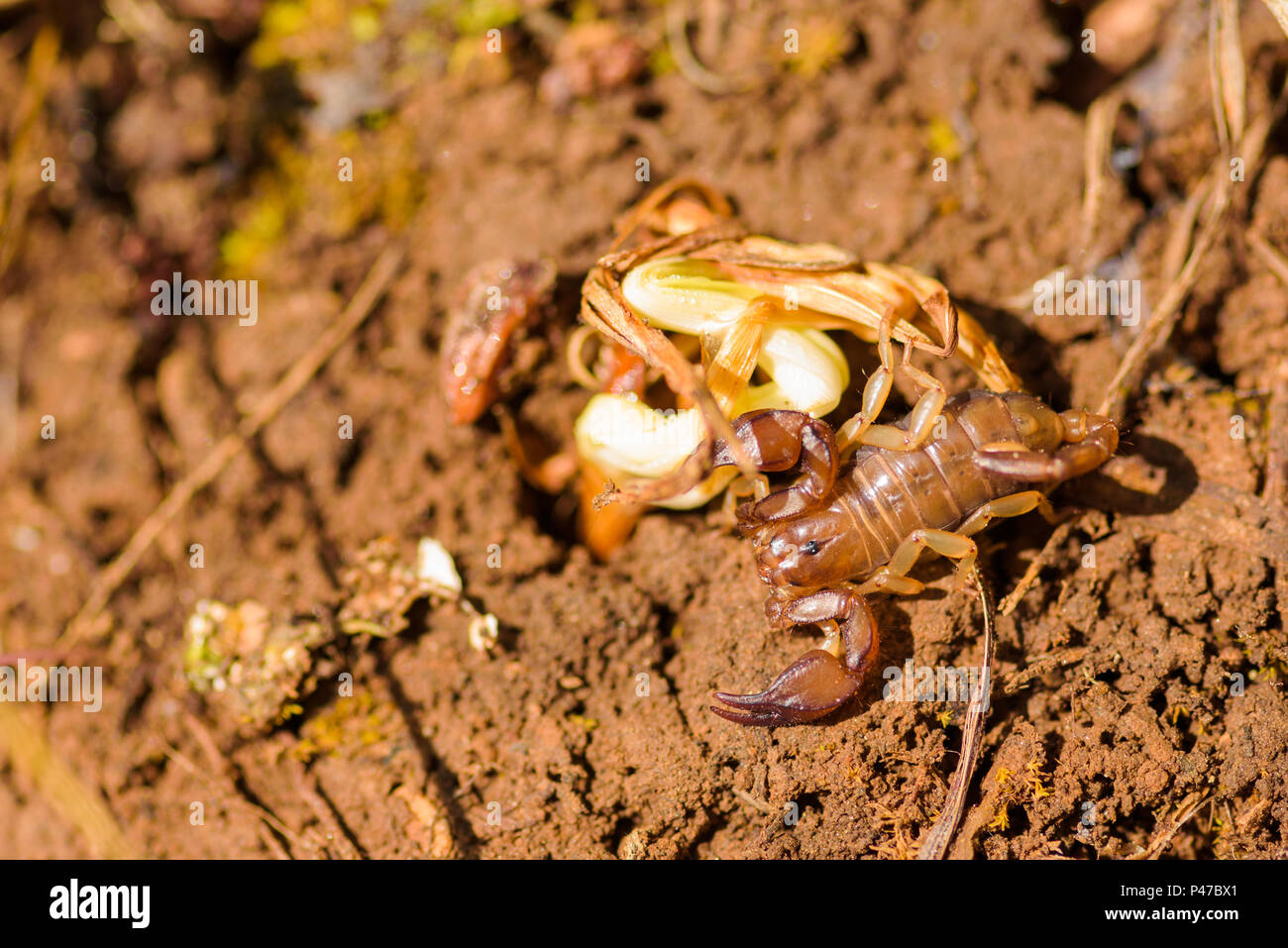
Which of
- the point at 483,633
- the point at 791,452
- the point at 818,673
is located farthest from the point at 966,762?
the point at 483,633

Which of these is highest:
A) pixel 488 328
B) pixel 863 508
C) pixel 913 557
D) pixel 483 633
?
pixel 488 328

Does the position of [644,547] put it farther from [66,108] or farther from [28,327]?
[66,108]

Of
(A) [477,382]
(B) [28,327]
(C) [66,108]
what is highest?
(C) [66,108]

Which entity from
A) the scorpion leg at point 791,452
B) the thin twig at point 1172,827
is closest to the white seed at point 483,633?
the scorpion leg at point 791,452

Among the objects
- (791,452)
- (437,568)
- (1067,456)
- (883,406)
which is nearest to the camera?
(1067,456)

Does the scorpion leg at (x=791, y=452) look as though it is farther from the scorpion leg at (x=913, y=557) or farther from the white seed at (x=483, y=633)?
the white seed at (x=483, y=633)

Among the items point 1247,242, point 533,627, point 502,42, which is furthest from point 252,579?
point 1247,242

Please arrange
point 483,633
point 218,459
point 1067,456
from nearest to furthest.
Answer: point 1067,456 < point 483,633 < point 218,459

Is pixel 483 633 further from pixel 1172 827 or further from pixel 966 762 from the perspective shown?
pixel 1172 827
